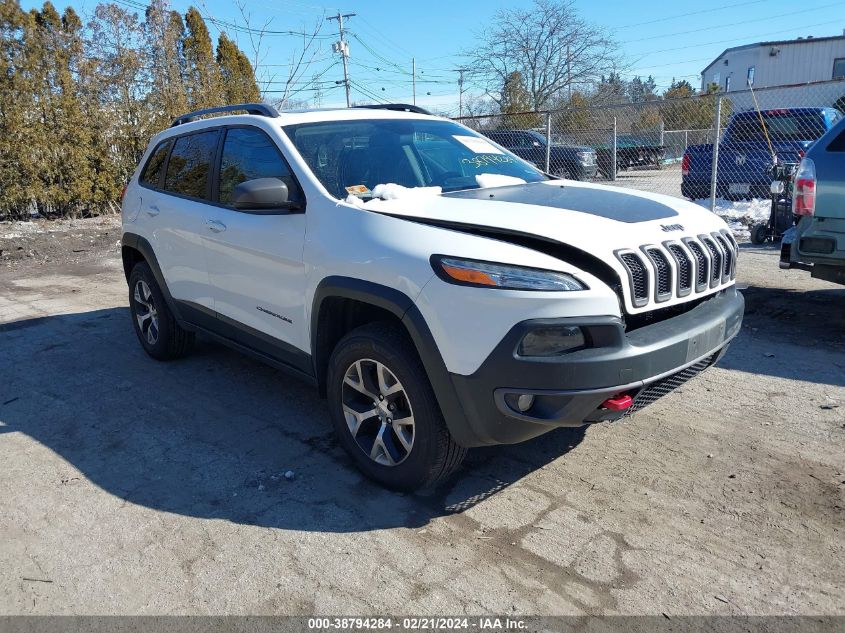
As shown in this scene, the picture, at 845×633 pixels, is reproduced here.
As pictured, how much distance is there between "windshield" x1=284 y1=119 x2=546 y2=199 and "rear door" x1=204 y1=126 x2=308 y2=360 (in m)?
0.21

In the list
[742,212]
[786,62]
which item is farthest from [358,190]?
[786,62]

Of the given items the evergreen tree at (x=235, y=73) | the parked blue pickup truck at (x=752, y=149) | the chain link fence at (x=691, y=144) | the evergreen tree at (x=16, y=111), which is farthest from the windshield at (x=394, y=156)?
the evergreen tree at (x=235, y=73)

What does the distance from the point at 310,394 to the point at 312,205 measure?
1.62m

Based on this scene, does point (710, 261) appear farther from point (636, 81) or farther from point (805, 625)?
point (636, 81)

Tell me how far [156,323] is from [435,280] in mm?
3400

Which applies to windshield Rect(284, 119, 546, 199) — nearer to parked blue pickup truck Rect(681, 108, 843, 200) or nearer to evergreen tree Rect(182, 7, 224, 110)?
parked blue pickup truck Rect(681, 108, 843, 200)

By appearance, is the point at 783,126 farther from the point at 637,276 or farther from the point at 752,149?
the point at 637,276

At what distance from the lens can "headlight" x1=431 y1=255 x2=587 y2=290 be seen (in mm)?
2658

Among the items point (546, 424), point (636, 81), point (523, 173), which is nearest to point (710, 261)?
point (546, 424)

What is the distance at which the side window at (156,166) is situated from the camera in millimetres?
5227

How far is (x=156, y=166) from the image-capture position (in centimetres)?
530

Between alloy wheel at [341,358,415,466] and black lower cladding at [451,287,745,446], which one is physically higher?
black lower cladding at [451,287,745,446]

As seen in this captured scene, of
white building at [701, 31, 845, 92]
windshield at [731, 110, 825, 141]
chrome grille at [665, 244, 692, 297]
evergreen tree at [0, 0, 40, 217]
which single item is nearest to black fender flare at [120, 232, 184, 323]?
chrome grille at [665, 244, 692, 297]

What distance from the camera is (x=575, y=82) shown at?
36312mm
